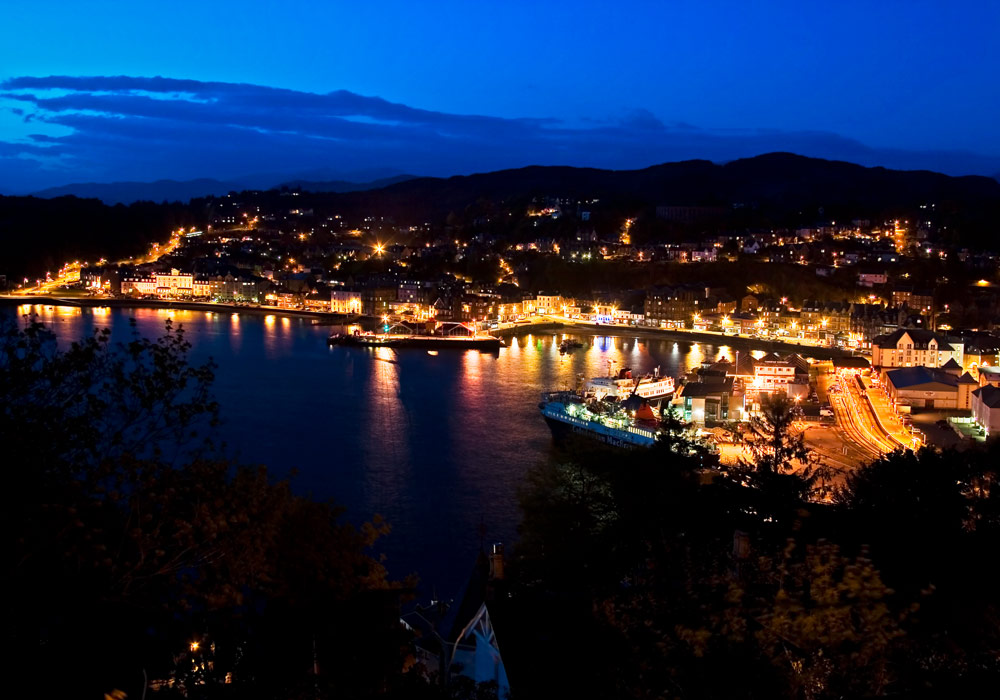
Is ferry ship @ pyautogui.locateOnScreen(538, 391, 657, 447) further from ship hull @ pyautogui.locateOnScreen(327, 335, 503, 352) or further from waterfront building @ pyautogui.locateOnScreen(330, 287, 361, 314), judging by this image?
waterfront building @ pyautogui.locateOnScreen(330, 287, 361, 314)

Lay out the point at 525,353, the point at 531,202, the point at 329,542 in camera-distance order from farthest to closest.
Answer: the point at 531,202 < the point at 525,353 < the point at 329,542

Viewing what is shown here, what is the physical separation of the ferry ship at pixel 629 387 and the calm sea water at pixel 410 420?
62 centimetres

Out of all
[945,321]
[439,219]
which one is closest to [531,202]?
[439,219]

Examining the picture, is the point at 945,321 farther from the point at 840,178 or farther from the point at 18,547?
the point at 840,178

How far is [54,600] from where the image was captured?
155 cm

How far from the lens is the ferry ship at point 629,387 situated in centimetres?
762

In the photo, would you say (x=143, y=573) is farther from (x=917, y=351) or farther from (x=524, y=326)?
(x=524, y=326)

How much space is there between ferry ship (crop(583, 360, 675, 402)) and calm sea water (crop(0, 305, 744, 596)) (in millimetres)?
622

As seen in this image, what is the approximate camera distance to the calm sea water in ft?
15.0

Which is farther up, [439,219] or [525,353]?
[439,219]

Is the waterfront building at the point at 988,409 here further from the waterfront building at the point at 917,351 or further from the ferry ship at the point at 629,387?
the waterfront building at the point at 917,351

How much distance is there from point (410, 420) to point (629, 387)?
191 cm

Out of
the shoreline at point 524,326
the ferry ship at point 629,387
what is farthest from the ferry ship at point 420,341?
the ferry ship at point 629,387

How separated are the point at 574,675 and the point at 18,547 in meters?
0.97
